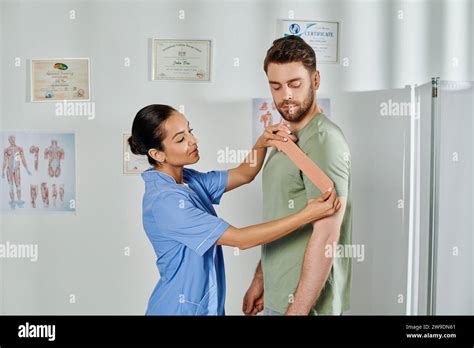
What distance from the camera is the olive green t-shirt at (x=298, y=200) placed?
2189 mm

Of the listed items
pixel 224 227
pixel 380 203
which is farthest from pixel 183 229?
pixel 380 203

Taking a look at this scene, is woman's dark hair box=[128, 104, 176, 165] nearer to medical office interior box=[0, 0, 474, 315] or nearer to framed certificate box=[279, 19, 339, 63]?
medical office interior box=[0, 0, 474, 315]

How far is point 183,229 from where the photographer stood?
210cm

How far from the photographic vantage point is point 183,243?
212 centimetres

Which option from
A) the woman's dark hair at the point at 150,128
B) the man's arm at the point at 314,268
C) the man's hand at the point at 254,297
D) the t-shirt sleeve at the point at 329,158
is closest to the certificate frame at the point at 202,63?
the woman's dark hair at the point at 150,128

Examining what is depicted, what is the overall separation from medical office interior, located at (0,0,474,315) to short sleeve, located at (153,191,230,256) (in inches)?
10.4

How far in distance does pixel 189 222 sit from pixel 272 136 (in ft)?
1.69

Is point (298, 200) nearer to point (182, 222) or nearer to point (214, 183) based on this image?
point (214, 183)

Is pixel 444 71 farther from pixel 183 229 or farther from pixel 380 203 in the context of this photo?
pixel 183 229

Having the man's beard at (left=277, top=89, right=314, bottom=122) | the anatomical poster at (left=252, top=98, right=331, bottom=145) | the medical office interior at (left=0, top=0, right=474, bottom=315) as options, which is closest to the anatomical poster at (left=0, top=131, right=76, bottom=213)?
the medical office interior at (left=0, top=0, right=474, bottom=315)

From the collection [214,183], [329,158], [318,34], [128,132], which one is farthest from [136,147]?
[318,34]

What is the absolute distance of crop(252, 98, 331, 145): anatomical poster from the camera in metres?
2.36

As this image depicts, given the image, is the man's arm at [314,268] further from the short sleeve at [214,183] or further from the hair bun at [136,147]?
the hair bun at [136,147]
